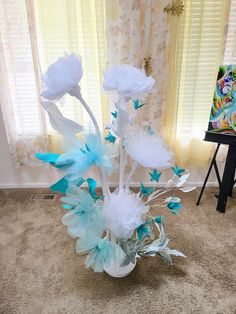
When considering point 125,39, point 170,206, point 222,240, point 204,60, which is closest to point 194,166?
point 222,240

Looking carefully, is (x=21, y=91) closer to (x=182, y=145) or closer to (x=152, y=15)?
(x=152, y=15)

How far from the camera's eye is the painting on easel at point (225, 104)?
166cm

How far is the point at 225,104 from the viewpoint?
1.71 meters

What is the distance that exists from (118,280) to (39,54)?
167 centimetres

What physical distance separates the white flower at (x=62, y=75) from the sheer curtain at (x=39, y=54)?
0.62 m

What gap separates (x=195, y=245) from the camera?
5.43ft

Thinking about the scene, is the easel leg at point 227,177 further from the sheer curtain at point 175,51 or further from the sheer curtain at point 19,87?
the sheer curtain at point 19,87

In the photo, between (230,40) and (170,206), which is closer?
(170,206)

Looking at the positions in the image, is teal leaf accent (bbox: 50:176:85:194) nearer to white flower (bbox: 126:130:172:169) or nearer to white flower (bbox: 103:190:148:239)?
white flower (bbox: 103:190:148:239)

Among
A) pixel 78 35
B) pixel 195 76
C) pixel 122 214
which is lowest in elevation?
pixel 122 214

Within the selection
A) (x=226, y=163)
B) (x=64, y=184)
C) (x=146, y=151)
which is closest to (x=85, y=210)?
(x=64, y=184)

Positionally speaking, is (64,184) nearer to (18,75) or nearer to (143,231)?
(143,231)

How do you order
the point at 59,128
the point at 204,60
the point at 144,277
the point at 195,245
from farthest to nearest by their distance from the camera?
the point at 204,60 < the point at 195,245 < the point at 144,277 < the point at 59,128

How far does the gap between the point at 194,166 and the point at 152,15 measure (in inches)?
50.9
